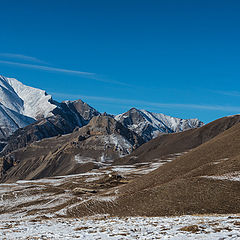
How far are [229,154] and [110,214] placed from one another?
3155 cm

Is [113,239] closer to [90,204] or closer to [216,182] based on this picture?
[216,182]

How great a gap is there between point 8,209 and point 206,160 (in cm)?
4216

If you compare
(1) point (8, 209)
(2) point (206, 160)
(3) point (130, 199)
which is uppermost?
(2) point (206, 160)

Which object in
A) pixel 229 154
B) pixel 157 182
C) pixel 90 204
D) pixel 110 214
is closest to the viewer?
pixel 110 214

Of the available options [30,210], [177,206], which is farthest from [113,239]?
[30,210]

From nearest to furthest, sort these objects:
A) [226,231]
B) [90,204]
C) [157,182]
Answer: [226,231]
[90,204]
[157,182]

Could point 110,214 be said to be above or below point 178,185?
below

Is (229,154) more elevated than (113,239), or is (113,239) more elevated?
(229,154)

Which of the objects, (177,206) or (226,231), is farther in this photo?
(177,206)

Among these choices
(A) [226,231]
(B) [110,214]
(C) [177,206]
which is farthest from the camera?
(B) [110,214]

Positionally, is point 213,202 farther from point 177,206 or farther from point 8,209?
point 8,209

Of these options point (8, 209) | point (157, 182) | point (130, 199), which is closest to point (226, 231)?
point (130, 199)

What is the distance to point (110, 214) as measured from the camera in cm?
4231

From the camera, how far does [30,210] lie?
198 feet
